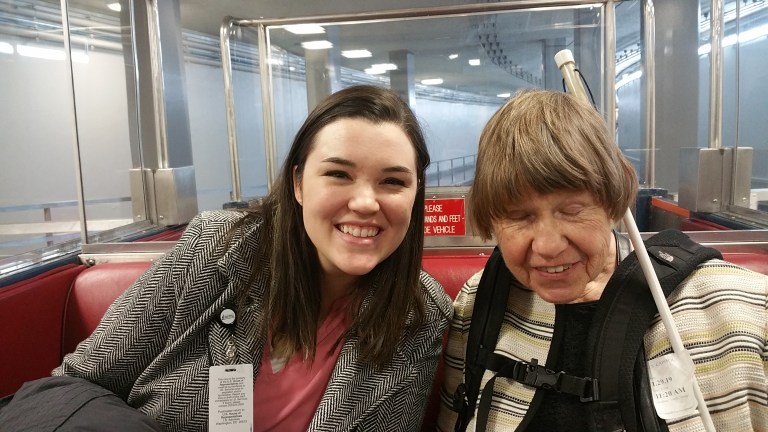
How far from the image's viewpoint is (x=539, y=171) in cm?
89

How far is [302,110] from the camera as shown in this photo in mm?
3590

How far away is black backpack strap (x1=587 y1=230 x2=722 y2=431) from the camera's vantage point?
36.1 inches

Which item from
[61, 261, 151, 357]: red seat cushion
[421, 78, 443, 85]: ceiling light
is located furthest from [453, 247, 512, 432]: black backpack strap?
[421, 78, 443, 85]: ceiling light

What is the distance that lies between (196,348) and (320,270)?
1.15 feet

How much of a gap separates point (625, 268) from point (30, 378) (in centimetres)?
185

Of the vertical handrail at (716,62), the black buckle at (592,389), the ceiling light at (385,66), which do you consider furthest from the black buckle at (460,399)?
the ceiling light at (385,66)

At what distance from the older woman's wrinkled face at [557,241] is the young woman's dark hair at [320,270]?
A: 13.3 inches

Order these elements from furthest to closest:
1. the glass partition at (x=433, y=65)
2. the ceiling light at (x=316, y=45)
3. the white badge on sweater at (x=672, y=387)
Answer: the ceiling light at (x=316, y=45) < the glass partition at (x=433, y=65) < the white badge on sweater at (x=672, y=387)

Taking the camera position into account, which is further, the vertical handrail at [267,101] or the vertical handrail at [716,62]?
the vertical handrail at [267,101]

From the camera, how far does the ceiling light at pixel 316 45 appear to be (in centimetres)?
353

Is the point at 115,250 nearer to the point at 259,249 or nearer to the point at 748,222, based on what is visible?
the point at 259,249

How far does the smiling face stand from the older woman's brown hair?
20 cm

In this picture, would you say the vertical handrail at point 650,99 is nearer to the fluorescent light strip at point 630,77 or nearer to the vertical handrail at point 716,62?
the fluorescent light strip at point 630,77

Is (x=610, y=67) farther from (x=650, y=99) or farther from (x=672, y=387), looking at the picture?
(x=672, y=387)
